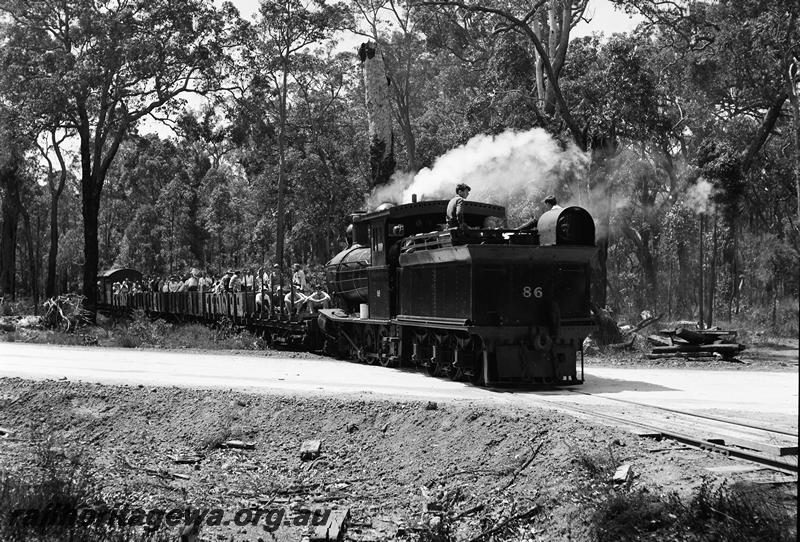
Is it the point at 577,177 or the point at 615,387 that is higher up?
the point at 577,177

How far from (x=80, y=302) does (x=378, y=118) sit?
13.7 metres

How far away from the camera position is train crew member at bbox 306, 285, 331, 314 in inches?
802

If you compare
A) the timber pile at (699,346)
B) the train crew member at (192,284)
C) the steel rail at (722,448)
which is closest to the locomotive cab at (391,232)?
the timber pile at (699,346)

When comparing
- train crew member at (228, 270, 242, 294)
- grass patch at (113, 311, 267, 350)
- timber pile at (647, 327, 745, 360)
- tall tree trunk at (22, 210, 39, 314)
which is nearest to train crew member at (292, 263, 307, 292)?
grass patch at (113, 311, 267, 350)

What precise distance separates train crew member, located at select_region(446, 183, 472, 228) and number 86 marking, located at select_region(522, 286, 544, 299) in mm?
1483

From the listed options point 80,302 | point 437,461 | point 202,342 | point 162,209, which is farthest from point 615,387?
point 162,209

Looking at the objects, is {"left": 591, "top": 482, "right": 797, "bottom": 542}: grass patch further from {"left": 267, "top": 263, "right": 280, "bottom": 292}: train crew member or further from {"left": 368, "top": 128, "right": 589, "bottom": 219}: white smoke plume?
{"left": 267, "top": 263, "right": 280, "bottom": 292}: train crew member

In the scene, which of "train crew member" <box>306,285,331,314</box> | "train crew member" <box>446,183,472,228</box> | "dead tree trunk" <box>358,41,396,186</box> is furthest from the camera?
"dead tree trunk" <box>358,41,396,186</box>

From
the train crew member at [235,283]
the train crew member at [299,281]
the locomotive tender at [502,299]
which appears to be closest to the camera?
the locomotive tender at [502,299]

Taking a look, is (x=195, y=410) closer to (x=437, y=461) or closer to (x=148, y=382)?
(x=148, y=382)

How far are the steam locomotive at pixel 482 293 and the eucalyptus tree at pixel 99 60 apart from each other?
14914mm

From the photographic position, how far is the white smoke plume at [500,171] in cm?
1862

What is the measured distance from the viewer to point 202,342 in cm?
2278

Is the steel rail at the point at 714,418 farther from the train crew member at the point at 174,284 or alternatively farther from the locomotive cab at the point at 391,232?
the train crew member at the point at 174,284
